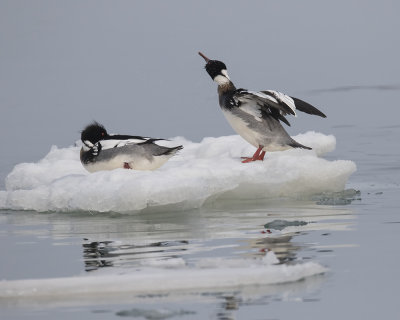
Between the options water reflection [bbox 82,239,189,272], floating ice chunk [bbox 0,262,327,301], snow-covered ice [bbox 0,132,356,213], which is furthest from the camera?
snow-covered ice [bbox 0,132,356,213]

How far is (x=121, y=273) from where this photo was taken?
595cm

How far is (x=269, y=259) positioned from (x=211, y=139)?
230 inches

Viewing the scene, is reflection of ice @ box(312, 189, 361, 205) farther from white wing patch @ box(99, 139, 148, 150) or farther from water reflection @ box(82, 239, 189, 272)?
water reflection @ box(82, 239, 189, 272)

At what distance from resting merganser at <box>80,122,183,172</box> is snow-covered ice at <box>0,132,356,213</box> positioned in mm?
159

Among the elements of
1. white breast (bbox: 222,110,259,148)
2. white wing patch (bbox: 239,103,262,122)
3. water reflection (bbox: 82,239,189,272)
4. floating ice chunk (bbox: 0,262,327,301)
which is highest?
white wing patch (bbox: 239,103,262,122)

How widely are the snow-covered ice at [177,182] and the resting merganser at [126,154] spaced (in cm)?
16

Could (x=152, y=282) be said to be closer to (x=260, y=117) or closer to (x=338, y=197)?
(x=338, y=197)

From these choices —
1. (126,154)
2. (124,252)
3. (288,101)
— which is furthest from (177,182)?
(124,252)

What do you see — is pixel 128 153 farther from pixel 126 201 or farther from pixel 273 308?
pixel 273 308

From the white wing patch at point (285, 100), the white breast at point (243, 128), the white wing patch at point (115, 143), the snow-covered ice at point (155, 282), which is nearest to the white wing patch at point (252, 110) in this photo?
the white breast at point (243, 128)

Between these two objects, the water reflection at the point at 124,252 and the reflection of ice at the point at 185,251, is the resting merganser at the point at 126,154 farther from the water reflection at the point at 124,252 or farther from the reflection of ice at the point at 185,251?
the water reflection at the point at 124,252

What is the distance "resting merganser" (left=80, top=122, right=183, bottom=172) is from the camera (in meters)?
9.42

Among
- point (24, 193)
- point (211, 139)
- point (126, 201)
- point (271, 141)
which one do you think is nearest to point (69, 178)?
point (24, 193)

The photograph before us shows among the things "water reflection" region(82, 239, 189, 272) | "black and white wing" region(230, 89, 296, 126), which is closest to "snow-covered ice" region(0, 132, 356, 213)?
"black and white wing" region(230, 89, 296, 126)
